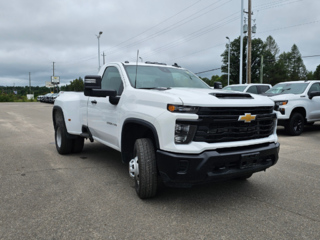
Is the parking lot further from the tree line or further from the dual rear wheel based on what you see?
the tree line

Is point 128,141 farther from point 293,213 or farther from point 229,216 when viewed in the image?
point 293,213

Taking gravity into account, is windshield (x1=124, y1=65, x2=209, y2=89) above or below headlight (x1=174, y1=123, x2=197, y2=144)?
above

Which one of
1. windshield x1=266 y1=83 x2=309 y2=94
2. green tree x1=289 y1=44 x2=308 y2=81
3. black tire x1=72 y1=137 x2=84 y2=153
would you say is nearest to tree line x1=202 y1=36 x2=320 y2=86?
green tree x1=289 y1=44 x2=308 y2=81

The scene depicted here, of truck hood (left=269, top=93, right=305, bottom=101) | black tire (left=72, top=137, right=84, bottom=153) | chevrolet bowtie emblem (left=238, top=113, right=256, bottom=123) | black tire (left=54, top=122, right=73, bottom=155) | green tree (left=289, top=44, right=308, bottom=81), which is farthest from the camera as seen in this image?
green tree (left=289, top=44, right=308, bottom=81)

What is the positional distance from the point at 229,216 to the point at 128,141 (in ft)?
5.49

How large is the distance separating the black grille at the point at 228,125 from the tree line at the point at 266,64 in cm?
4763

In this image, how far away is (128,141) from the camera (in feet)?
13.4

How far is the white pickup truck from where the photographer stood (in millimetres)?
3127

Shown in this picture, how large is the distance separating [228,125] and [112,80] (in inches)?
90.3

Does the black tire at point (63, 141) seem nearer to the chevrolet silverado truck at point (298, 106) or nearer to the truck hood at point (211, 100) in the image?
the truck hood at point (211, 100)

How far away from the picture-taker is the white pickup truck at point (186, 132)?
10.3ft

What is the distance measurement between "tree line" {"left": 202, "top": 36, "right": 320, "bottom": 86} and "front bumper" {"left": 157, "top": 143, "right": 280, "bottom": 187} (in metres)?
48.0

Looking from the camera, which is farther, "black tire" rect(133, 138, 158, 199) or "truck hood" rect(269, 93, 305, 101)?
"truck hood" rect(269, 93, 305, 101)

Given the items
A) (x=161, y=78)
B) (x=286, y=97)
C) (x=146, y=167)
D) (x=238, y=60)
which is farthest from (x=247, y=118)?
(x=238, y=60)
